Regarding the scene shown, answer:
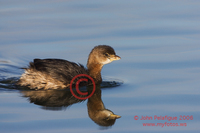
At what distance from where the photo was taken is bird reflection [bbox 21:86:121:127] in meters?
8.34

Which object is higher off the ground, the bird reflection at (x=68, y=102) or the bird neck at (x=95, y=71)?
the bird neck at (x=95, y=71)

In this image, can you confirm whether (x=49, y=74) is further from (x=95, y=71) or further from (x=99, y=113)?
(x=99, y=113)

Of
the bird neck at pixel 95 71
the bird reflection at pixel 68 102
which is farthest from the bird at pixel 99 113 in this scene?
the bird neck at pixel 95 71

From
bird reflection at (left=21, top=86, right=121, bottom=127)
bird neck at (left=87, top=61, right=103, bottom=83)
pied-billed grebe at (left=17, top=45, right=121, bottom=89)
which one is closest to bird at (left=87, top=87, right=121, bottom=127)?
bird reflection at (left=21, top=86, right=121, bottom=127)

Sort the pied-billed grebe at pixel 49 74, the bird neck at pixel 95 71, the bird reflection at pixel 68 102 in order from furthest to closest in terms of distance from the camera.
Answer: the bird neck at pixel 95 71, the pied-billed grebe at pixel 49 74, the bird reflection at pixel 68 102

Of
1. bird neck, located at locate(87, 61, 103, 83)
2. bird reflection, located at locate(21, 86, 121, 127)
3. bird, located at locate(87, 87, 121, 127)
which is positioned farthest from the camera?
bird neck, located at locate(87, 61, 103, 83)

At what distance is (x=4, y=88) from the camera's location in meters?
9.92

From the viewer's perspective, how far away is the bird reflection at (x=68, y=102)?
834 cm

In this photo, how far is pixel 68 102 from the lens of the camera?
9.11 m

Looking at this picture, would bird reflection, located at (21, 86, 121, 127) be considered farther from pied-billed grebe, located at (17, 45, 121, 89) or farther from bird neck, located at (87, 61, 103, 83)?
bird neck, located at (87, 61, 103, 83)

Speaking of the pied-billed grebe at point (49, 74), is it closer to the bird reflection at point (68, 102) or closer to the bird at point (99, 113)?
the bird reflection at point (68, 102)

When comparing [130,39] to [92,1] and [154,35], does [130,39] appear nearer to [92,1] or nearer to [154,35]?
[154,35]

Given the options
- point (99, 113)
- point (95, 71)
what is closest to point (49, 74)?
point (95, 71)

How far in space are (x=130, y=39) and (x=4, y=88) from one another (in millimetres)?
4049
